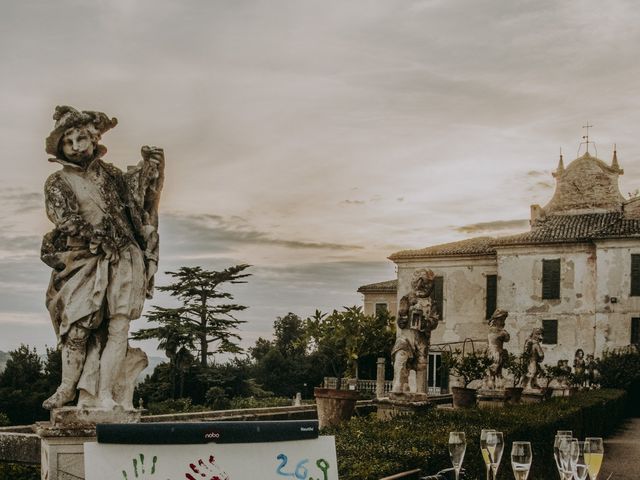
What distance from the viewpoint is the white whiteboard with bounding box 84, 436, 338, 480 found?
3096mm

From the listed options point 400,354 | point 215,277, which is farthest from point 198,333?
point 400,354

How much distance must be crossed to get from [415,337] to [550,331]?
26.7m

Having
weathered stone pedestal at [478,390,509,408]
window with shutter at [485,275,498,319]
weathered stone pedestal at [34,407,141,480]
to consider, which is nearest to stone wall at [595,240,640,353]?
window with shutter at [485,275,498,319]

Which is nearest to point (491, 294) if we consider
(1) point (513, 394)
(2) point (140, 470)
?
(1) point (513, 394)

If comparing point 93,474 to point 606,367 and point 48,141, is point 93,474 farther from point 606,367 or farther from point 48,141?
point 606,367

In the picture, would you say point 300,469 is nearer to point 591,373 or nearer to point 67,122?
point 67,122

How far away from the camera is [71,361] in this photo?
5.02 meters

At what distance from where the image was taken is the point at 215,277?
3441cm

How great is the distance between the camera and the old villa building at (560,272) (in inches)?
1389

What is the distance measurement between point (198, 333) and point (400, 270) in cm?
1162

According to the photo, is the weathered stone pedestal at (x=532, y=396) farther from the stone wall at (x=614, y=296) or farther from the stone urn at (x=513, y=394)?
the stone wall at (x=614, y=296)

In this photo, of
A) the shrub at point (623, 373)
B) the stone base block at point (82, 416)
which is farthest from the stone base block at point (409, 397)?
the shrub at point (623, 373)

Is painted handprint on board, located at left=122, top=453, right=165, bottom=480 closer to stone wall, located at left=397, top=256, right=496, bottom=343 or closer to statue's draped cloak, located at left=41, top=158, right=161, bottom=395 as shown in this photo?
statue's draped cloak, located at left=41, top=158, right=161, bottom=395

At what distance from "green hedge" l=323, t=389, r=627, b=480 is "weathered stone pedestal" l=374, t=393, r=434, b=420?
149 centimetres
